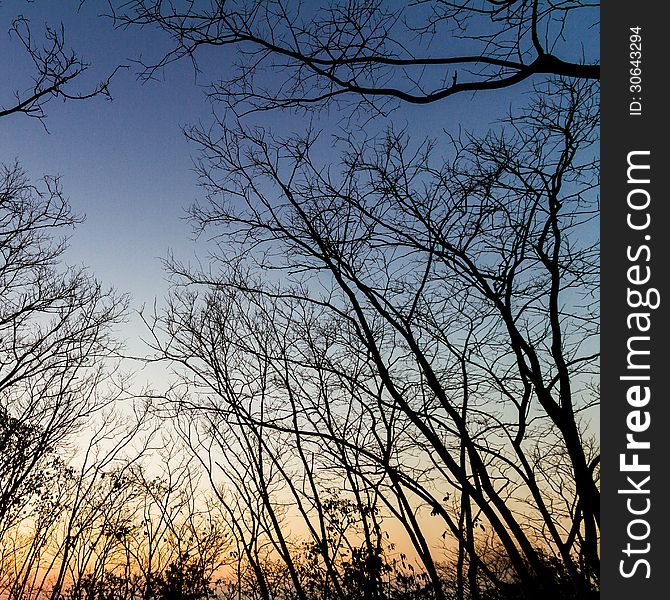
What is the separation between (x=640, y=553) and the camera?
2.35 metres

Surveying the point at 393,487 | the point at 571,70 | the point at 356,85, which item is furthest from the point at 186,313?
the point at 571,70

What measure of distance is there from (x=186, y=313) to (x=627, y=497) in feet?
20.5

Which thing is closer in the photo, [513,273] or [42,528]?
[513,273]

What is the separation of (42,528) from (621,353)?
1170cm

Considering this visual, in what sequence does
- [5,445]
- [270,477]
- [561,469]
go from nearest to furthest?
[561,469] → [5,445] → [270,477]

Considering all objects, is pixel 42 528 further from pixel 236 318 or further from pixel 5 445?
pixel 236 318

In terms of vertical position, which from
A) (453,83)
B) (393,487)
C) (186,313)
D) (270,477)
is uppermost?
(186,313)

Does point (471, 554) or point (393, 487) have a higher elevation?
point (393, 487)

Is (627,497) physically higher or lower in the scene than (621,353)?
lower

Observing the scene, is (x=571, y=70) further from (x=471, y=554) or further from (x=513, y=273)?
(x=471, y=554)

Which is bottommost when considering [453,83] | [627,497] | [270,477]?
[627,497]

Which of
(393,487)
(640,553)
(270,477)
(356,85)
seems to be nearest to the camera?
(640,553)

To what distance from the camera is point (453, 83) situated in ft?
8.93

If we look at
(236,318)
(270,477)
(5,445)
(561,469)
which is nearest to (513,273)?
(561,469)
